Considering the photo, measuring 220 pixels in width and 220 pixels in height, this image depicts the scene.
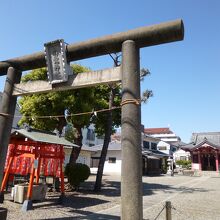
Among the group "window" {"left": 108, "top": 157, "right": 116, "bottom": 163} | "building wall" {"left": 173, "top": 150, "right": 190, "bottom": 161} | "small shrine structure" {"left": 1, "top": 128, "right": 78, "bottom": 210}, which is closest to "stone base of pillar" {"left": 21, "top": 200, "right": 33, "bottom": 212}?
"small shrine structure" {"left": 1, "top": 128, "right": 78, "bottom": 210}

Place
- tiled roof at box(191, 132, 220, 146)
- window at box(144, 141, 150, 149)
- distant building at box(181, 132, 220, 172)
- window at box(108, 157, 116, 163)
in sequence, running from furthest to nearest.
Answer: tiled roof at box(191, 132, 220, 146) → window at box(144, 141, 150, 149) → distant building at box(181, 132, 220, 172) → window at box(108, 157, 116, 163)

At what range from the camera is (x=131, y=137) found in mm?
5195

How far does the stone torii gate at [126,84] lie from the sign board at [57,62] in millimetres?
153

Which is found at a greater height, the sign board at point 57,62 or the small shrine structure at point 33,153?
the sign board at point 57,62

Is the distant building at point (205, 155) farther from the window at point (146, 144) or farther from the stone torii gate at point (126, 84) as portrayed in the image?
the stone torii gate at point (126, 84)

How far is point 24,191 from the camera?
10984 millimetres

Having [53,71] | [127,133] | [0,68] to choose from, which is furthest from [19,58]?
[127,133]

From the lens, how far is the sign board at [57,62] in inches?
252

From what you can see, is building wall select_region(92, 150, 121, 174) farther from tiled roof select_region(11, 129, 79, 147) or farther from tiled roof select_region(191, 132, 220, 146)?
tiled roof select_region(11, 129, 79, 147)

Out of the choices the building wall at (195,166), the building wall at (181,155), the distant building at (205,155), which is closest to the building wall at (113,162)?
the distant building at (205,155)

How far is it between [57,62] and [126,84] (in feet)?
7.04

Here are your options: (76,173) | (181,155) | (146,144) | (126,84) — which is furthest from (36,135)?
(181,155)

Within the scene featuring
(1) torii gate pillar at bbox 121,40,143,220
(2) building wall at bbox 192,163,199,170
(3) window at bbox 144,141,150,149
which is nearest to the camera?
(1) torii gate pillar at bbox 121,40,143,220

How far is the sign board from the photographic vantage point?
21.0ft
